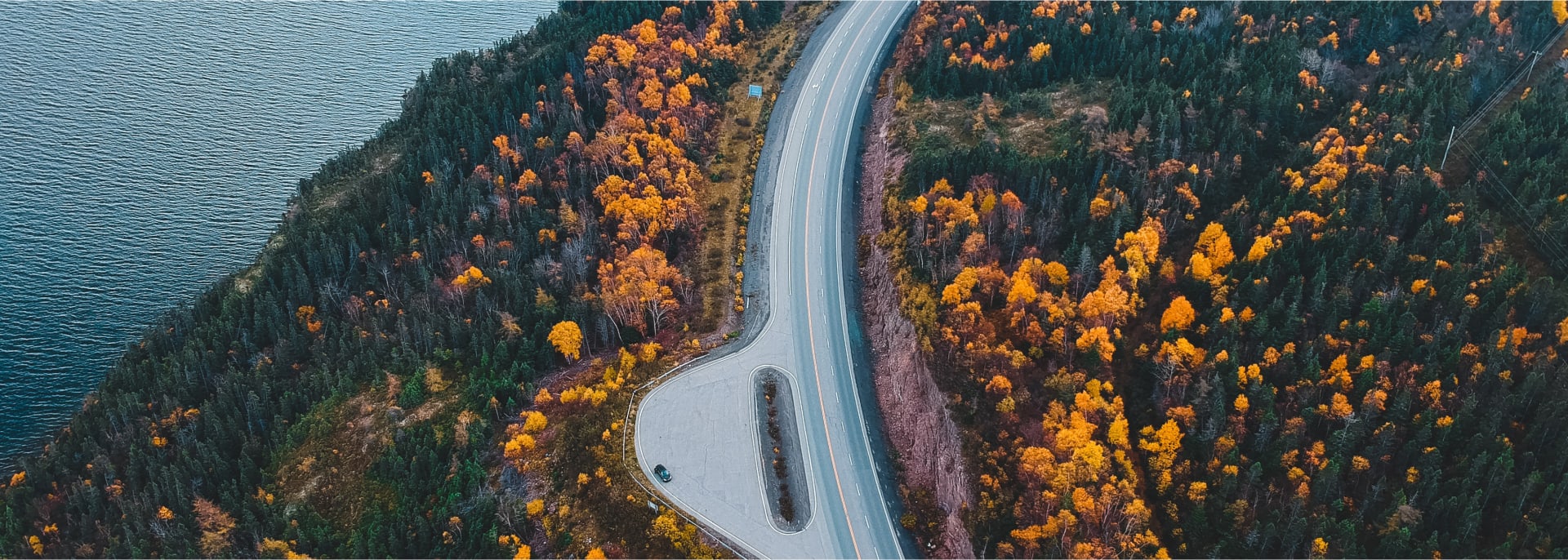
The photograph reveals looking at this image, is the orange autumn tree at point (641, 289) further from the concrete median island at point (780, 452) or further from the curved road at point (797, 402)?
the concrete median island at point (780, 452)

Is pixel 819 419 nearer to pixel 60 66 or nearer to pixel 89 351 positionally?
pixel 89 351

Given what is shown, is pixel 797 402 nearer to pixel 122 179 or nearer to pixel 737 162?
pixel 737 162

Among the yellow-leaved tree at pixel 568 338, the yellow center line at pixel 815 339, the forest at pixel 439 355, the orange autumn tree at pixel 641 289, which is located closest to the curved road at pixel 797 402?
the yellow center line at pixel 815 339

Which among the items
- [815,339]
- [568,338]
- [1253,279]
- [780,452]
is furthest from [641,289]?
[1253,279]

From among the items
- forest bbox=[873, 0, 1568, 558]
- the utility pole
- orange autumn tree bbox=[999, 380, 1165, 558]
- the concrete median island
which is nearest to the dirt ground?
forest bbox=[873, 0, 1568, 558]

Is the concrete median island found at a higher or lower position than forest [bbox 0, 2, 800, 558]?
lower

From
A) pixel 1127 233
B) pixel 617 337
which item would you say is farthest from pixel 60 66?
pixel 1127 233

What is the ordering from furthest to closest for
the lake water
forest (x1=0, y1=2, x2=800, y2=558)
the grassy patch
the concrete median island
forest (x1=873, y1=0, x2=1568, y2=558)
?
1. the lake water
2. the grassy patch
3. forest (x1=0, y1=2, x2=800, y2=558)
4. the concrete median island
5. forest (x1=873, y1=0, x2=1568, y2=558)

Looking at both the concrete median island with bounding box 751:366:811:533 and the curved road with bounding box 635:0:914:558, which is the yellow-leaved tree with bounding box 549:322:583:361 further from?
the concrete median island with bounding box 751:366:811:533
